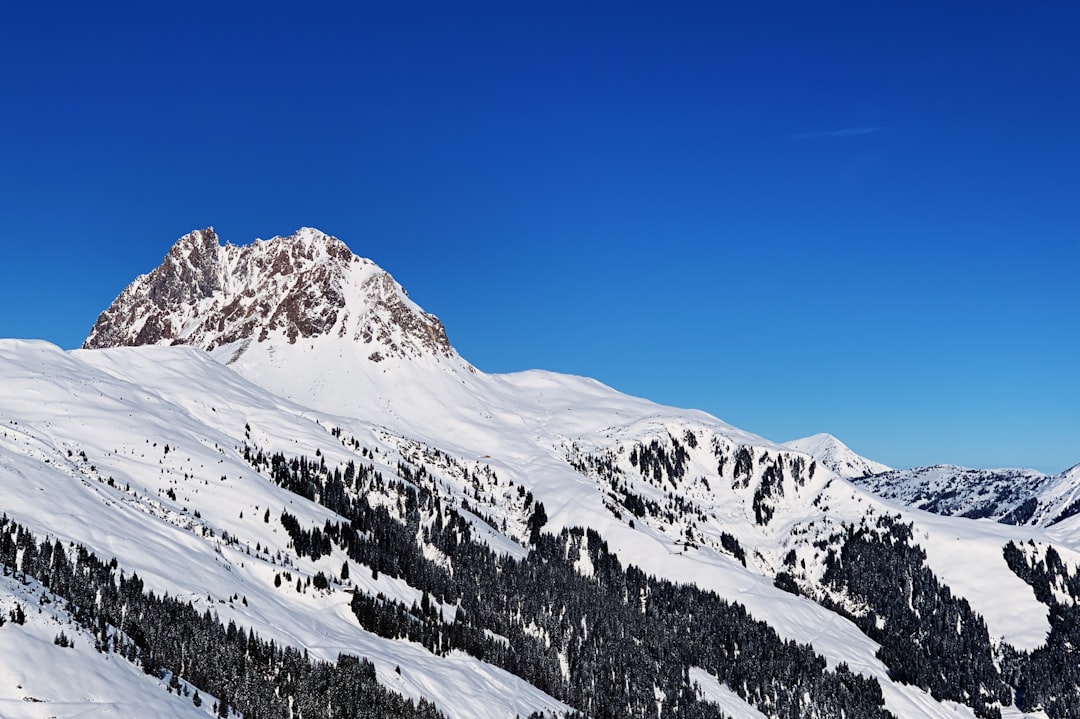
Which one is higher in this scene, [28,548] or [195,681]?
[28,548]

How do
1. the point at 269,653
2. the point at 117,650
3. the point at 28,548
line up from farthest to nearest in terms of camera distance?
1. the point at 269,653
2. the point at 28,548
3. the point at 117,650

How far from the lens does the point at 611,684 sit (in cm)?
19512

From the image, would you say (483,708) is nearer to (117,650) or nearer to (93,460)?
A: (117,650)

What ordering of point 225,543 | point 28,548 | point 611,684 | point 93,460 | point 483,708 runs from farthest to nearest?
point 611,684 → point 93,460 → point 225,543 → point 483,708 → point 28,548

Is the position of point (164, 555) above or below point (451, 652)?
above

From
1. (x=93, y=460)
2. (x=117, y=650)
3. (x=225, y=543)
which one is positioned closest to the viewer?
(x=117, y=650)

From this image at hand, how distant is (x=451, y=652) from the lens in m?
148

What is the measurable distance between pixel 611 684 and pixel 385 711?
103 m

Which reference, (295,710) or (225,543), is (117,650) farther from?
(225,543)

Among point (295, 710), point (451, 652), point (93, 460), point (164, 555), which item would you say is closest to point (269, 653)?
point (295, 710)

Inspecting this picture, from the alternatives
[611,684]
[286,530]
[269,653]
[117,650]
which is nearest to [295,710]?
[269,653]

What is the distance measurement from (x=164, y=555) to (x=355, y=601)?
120ft

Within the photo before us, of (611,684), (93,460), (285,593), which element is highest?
(93,460)

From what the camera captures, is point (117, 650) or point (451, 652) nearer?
point (117, 650)
